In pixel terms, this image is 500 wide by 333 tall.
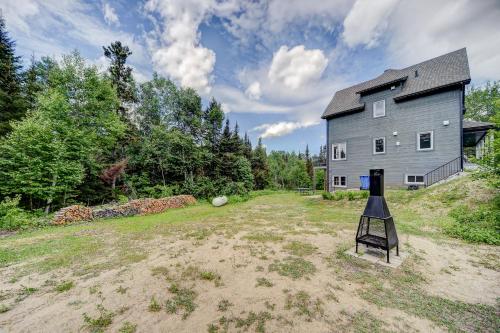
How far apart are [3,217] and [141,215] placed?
17.2ft

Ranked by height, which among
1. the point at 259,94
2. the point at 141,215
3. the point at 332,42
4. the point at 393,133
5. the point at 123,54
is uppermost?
the point at 123,54

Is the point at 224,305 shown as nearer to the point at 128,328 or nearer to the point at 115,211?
the point at 128,328

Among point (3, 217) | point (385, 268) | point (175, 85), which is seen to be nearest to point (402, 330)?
point (385, 268)

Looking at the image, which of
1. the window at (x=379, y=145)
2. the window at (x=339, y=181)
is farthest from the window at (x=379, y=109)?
the window at (x=339, y=181)

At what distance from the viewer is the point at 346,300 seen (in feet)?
9.79

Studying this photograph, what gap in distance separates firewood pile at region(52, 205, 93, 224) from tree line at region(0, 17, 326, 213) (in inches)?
85.0

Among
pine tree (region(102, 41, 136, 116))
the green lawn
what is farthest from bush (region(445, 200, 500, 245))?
pine tree (region(102, 41, 136, 116))

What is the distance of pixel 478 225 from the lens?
19.1ft

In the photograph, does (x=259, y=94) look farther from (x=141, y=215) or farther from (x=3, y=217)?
(x=3, y=217)

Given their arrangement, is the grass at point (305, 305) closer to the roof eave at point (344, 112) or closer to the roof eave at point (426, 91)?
the roof eave at point (426, 91)

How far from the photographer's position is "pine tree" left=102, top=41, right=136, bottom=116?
18.6 m

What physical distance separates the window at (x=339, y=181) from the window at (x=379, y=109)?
5057mm

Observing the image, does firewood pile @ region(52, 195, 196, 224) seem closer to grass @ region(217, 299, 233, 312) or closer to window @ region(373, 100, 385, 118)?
grass @ region(217, 299, 233, 312)

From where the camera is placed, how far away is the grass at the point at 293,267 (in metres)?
3.79
